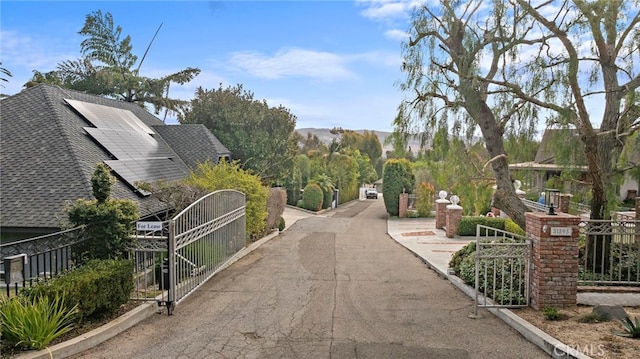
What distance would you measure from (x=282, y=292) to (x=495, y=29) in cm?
669

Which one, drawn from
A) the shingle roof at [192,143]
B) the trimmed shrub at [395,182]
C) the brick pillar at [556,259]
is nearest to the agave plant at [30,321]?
the brick pillar at [556,259]

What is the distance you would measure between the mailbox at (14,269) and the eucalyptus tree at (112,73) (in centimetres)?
2945

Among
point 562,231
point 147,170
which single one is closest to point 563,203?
point 562,231

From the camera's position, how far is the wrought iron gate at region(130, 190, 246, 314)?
7.83m

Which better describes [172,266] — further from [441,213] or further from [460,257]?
[441,213]

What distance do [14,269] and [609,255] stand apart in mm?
10327

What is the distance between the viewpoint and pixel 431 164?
30.6 feet

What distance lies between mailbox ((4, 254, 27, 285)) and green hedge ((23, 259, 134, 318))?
0.70ft

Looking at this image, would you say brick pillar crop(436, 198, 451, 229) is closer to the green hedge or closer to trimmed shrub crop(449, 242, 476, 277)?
trimmed shrub crop(449, 242, 476, 277)

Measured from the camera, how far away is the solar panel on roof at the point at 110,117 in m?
16.0

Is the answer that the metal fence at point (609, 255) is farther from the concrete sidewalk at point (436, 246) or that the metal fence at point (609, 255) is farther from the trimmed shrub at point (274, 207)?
the trimmed shrub at point (274, 207)

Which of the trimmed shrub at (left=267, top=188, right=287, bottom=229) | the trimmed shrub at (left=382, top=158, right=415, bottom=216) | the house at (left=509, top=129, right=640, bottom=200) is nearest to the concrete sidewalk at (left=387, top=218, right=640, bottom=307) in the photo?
the trimmed shrub at (left=382, top=158, right=415, bottom=216)

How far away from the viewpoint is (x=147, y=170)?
51.3 feet

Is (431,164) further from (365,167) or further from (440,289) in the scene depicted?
(365,167)
